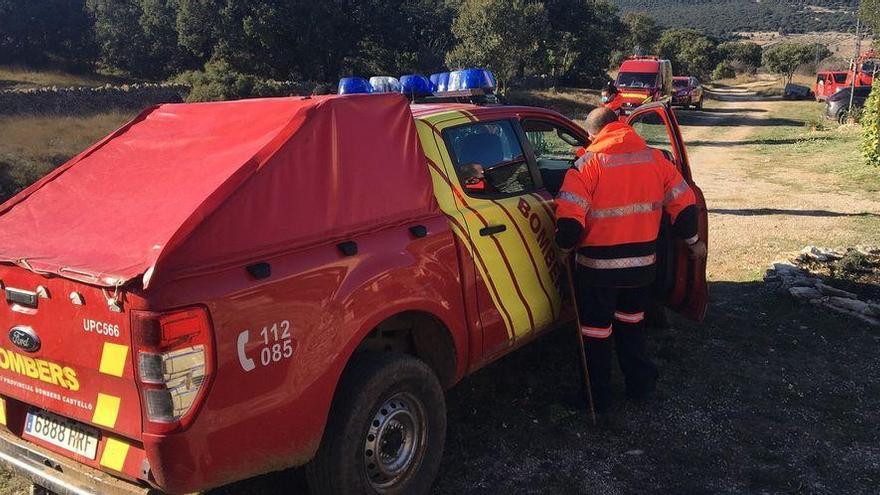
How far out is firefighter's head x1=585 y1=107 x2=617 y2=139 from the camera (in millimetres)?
4051

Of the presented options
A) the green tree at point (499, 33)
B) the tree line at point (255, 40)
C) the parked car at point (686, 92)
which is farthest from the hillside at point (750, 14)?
the green tree at point (499, 33)

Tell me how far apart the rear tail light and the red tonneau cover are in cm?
17

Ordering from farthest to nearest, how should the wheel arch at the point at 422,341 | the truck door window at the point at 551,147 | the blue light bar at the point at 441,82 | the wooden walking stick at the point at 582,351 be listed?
1. the blue light bar at the point at 441,82
2. the truck door window at the point at 551,147
3. the wooden walking stick at the point at 582,351
4. the wheel arch at the point at 422,341

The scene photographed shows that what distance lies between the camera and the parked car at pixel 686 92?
98.6 feet

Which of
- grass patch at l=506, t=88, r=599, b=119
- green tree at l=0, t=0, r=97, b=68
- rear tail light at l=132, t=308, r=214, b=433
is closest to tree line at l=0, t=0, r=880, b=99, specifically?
green tree at l=0, t=0, r=97, b=68

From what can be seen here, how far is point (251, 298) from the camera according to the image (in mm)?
2389

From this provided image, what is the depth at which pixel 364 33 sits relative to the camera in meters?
43.3

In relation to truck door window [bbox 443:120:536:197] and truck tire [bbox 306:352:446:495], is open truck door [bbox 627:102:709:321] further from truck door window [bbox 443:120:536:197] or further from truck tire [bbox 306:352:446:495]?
truck tire [bbox 306:352:446:495]

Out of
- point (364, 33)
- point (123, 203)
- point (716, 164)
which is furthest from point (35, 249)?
point (364, 33)

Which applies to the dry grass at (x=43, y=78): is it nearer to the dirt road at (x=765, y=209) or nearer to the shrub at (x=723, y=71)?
the dirt road at (x=765, y=209)

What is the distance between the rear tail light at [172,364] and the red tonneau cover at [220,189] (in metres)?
0.17

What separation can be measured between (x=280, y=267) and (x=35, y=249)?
100cm

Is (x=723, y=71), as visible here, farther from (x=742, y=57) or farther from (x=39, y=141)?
(x=39, y=141)

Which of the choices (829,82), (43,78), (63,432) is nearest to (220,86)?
(43,78)
